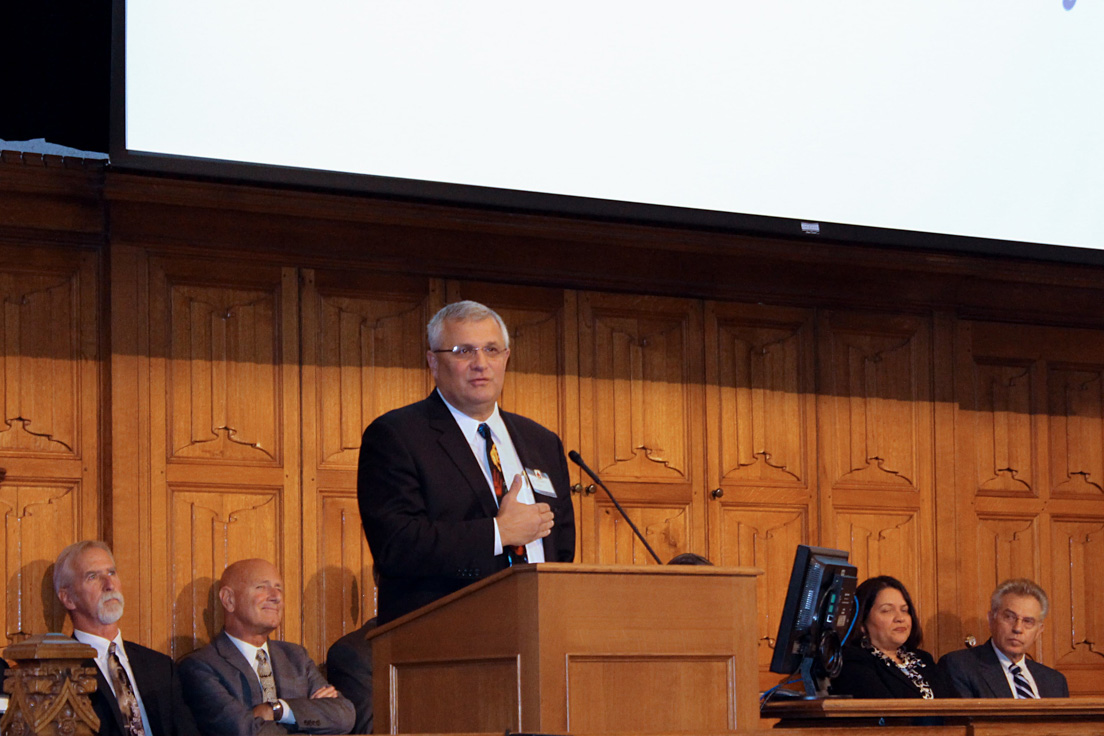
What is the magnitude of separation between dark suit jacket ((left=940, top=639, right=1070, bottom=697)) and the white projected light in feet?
5.31

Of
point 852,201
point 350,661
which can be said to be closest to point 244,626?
point 350,661

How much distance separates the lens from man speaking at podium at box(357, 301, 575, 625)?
10.5ft

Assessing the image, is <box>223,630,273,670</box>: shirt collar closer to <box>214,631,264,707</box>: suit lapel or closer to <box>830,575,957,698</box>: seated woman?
<box>214,631,264,707</box>: suit lapel

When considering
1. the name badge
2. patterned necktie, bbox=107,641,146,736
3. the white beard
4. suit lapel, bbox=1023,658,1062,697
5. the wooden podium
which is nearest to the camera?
the wooden podium

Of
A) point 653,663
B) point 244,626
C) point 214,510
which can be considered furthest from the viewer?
point 214,510

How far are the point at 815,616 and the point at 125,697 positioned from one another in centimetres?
220

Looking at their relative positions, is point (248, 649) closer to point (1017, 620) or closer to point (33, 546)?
point (33, 546)

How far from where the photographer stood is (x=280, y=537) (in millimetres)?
5410

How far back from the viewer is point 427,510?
3.37 metres

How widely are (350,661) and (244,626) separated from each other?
1.35ft

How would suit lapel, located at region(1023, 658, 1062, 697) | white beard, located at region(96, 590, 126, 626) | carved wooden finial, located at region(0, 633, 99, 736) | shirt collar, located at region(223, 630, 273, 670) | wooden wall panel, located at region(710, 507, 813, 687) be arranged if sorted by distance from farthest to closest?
wooden wall panel, located at region(710, 507, 813, 687)
suit lapel, located at region(1023, 658, 1062, 697)
shirt collar, located at region(223, 630, 273, 670)
white beard, located at region(96, 590, 126, 626)
carved wooden finial, located at region(0, 633, 99, 736)

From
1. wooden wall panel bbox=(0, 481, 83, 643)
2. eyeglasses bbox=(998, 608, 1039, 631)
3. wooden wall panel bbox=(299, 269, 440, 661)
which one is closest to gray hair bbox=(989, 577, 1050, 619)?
eyeglasses bbox=(998, 608, 1039, 631)

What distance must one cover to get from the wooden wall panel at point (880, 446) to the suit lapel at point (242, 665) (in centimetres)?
254

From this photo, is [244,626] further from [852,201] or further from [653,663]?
[852,201]
